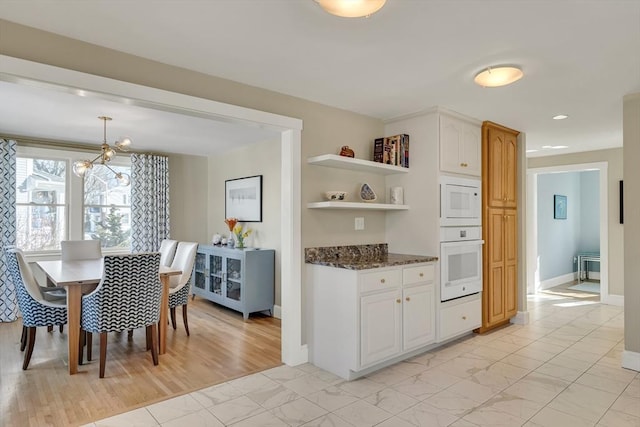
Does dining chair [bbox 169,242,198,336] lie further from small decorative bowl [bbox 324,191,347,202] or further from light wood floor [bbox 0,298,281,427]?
small decorative bowl [bbox 324,191,347,202]

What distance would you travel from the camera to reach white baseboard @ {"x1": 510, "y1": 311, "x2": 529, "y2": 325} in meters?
4.51

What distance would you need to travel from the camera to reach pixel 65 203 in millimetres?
5469

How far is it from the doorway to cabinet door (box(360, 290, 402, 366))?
172 inches

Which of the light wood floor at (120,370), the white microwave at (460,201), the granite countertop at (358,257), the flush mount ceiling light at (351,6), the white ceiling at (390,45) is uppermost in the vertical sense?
the white ceiling at (390,45)

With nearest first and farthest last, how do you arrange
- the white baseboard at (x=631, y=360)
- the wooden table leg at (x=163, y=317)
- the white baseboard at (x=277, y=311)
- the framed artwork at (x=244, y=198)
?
the white baseboard at (x=631, y=360) → the wooden table leg at (x=163, y=317) → the white baseboard at (x=277, y=311) → the framed artwork at (x=244, y=198)

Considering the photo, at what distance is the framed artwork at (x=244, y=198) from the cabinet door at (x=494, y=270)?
9.49ft

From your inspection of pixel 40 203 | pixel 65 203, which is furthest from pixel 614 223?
pixel 40 203

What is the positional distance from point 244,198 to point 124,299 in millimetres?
2716

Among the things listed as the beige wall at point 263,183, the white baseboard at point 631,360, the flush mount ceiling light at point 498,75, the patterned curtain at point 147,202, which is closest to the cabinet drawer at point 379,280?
the flush mount ceiling light at point 498,75

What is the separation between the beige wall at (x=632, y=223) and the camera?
3.23 metres

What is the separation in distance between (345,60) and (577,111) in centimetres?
260

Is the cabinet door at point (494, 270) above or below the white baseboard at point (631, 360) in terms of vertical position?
above

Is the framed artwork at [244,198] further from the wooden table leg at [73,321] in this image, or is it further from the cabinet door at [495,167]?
the cabinet door at [495,167]

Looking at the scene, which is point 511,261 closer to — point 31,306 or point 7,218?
point 31,306
